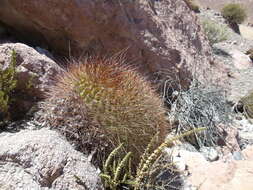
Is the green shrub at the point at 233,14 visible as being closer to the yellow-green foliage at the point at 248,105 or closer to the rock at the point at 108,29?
the yellow-green foliage at the point at 248,105

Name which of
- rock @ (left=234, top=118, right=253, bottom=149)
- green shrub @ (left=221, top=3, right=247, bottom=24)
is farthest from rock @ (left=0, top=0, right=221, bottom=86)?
green shrub @ (left=221, top=3, right=247, bottom=24)

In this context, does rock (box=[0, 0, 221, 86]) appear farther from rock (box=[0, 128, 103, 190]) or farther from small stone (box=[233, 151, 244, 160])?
rock (box=[0, 128, 103, 190])

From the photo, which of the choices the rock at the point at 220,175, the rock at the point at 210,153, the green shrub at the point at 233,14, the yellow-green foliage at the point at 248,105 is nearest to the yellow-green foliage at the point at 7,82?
the rock at the point at 220,175

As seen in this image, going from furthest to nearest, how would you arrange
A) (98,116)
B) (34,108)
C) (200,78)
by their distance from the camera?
(200,78) < (34,108) < (98,116)

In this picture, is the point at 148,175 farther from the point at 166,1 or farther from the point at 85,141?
the point at 166,1

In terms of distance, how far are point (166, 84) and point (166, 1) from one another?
1.69 metres

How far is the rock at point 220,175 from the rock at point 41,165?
117cm

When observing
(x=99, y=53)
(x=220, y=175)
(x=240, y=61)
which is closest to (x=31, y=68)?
(x=99, y=53)

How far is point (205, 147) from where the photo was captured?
4.21 meters

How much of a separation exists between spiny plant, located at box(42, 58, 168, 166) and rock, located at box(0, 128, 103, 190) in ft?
0.99

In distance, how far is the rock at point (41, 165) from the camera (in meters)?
1.89

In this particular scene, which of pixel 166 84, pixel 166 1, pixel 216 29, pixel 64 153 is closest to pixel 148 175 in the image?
pixel 64 153

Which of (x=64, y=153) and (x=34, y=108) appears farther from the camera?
(x=34, y=108)

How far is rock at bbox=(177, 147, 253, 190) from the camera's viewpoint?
9.29 ft
